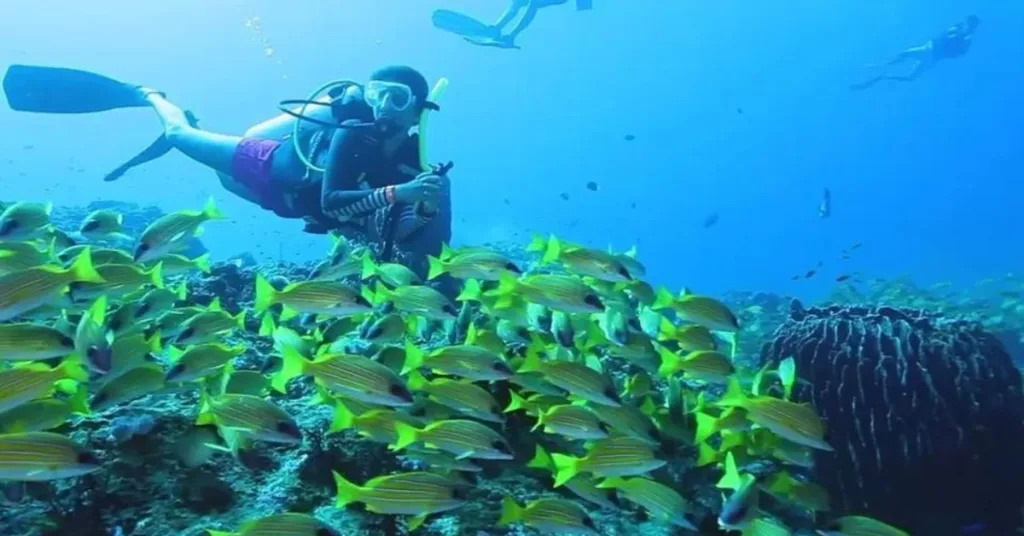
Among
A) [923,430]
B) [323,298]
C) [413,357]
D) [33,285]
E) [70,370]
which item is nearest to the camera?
[70,370]

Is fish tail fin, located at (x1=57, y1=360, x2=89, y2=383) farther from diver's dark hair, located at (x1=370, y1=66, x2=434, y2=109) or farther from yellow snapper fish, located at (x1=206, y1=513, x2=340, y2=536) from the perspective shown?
diver's dark hair, located at (x1=370, y1=66, x2=434, y2=109)

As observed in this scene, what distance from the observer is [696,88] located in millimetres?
175125

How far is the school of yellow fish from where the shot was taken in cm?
318

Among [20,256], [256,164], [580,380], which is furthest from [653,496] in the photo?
[256,164]

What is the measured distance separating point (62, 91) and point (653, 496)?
1475cm

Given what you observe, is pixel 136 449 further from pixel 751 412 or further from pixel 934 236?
pixel 934 236

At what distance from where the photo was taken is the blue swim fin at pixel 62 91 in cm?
1328

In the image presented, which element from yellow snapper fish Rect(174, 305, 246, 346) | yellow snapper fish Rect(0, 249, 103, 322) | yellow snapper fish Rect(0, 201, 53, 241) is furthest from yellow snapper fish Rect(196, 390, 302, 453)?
yellow snapper fish Rect(0, 201, 53, 241)

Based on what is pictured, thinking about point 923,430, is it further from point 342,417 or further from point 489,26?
point 489,26

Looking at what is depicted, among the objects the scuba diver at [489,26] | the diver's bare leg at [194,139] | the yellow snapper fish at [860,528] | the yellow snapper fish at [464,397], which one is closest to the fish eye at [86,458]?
the yellow snapper fish at [464,397]

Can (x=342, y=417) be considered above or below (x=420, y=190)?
below

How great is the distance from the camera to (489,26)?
23125 mm

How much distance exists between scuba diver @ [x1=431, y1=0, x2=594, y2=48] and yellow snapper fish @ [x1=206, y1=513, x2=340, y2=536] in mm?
20859

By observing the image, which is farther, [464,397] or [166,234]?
[166,234]
